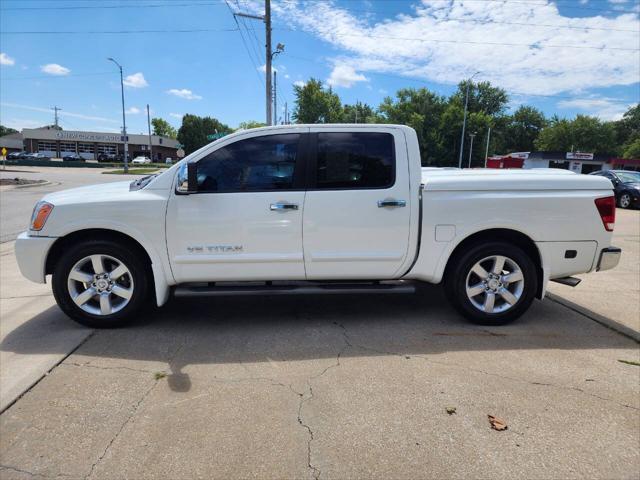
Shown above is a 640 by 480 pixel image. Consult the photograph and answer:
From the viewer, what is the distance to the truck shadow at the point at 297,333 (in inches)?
144

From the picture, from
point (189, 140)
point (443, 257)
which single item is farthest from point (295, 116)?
point (443, 257)

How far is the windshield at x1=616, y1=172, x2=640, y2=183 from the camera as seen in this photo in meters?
17.1

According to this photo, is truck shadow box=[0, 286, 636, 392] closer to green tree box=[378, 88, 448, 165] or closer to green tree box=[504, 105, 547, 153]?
green tree box=[378, 88, 448, 165]

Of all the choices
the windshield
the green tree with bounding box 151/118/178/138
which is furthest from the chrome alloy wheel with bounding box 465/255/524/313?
the green tree with bounding box 151/118/178/138

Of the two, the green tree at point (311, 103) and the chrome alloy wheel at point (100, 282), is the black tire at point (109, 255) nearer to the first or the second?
the chrome alloy wheel at point (100, 282)

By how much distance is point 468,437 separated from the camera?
2.54 meters

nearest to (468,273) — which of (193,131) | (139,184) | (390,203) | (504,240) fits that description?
(504,240)

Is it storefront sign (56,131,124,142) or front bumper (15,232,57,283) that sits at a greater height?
storefront sign (56,131,124,142)

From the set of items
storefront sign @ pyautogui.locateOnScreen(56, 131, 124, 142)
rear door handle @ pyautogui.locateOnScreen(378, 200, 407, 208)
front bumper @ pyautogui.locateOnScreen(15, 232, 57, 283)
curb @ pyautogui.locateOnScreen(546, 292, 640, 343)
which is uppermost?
storefront sign @ pyautogui.locateOnScreen(56, 131, 124, 142)

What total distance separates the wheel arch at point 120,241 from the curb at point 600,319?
14.3 feet

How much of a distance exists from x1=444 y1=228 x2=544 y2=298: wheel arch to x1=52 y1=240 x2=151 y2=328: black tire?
2.93m

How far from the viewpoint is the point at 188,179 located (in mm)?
3857

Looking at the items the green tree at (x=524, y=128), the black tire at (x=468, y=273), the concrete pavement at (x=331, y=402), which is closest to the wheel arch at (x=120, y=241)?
the concrete pavement at (x=331, y=402)

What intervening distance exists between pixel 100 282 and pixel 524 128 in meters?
103
